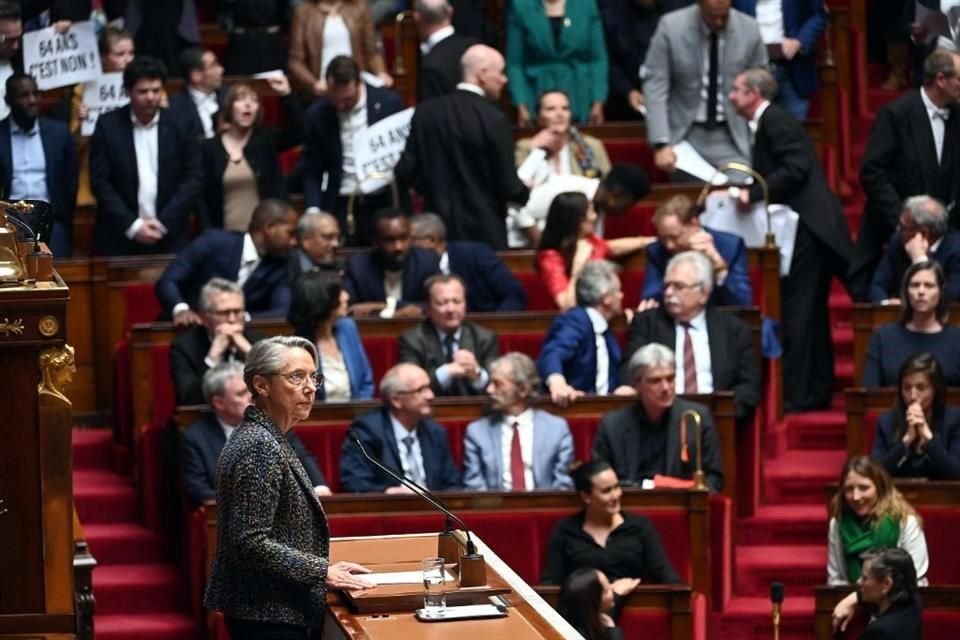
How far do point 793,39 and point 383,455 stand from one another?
3618 mm

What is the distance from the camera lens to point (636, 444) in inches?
282

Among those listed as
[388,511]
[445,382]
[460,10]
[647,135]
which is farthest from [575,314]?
[460,10]

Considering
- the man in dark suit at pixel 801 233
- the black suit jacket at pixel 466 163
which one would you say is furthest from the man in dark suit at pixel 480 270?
the man in dark suit at pixel 801 233

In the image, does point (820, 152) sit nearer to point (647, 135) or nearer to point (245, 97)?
point (647, 135)

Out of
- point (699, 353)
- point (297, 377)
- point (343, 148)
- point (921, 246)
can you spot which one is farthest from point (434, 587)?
point (343, 148)

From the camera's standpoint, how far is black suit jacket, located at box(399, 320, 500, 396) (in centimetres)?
760

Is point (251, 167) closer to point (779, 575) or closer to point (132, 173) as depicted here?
point (132, 173)

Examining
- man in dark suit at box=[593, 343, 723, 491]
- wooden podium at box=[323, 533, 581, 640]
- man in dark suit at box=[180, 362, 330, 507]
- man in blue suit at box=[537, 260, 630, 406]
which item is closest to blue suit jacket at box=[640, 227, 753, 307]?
man in blue suit at box=[537, 260, 630, 406]

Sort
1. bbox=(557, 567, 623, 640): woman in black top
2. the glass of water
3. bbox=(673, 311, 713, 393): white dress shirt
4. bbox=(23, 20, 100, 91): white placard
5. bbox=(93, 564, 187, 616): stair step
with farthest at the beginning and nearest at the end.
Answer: bbox=(23, 20, 100, 91): white placard
bbox=(673, 311, 713, 393): white dress shirt
bbox=(93, 564, 187, 616): stair step
bbox=(557, 567, 623, 640): woman in black top
the glass of water

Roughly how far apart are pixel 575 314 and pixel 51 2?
10.6 ft

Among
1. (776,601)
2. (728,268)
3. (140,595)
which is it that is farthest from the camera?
(728,268)

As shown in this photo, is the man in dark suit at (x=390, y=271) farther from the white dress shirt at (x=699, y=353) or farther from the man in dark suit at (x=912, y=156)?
the man in dark suit at (x=912, y=156)

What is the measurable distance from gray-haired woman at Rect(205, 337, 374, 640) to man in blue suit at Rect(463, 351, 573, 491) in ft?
9.14

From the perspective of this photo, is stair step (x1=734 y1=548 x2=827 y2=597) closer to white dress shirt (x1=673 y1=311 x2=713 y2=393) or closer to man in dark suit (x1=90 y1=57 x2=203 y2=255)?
white dress shirt (x1=673 y1=311 x2=713 y2=393)
